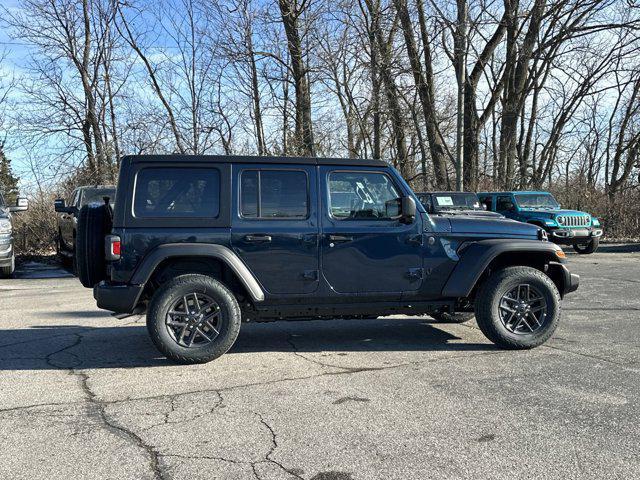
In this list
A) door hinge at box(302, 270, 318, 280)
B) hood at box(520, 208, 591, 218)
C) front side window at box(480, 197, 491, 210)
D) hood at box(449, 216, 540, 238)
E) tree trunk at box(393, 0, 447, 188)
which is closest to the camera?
door hinge at box(302, 270, 318, 280)

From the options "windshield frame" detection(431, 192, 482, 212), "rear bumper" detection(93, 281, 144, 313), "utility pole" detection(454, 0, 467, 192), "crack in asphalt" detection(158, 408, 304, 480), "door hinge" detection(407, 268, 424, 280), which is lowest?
"crack in asphalt" detection(158, 408, 304, 480)

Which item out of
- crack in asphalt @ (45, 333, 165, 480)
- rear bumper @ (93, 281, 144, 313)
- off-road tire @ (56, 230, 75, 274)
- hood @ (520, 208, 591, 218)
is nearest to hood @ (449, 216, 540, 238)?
rear bumper @ (93, 281, 144, 313)

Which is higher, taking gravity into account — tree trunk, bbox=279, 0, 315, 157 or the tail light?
tree trunk, bbox=279, 0, 315, 157

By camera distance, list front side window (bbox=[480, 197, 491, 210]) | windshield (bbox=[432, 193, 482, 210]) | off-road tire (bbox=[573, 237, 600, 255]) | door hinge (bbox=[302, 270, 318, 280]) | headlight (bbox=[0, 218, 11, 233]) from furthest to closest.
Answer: front side window (bbox=[480, 197, 491, 210]) → off-road tire (bbox=[573, 237, 600, 255]) → windshield (bbox=[432, 193, 482, 210]) → headlight (bbox=[0, 218, 11, 233]) → door hinge (bbox=[302, 270, 318, 280])

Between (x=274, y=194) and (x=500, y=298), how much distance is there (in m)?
2.47

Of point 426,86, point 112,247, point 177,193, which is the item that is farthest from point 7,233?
point 426,86

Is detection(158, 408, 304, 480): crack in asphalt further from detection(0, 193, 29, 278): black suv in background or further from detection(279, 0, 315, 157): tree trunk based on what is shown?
detection(279, 0, 315, 157): tree trunk

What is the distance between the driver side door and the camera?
556 cm

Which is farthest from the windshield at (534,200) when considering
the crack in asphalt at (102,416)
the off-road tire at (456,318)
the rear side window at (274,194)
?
the crack in asphalt at (102,416)

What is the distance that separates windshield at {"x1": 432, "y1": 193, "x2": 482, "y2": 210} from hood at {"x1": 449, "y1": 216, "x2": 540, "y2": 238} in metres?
9.01

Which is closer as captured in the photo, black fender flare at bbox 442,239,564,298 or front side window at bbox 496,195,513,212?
black fender flare at bbox 442,239,564,298

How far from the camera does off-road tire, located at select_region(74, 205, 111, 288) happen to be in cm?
552

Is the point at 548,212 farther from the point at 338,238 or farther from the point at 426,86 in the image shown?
the point at 338,238

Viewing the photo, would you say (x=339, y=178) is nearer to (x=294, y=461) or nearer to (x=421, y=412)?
(x=421, y=412)
